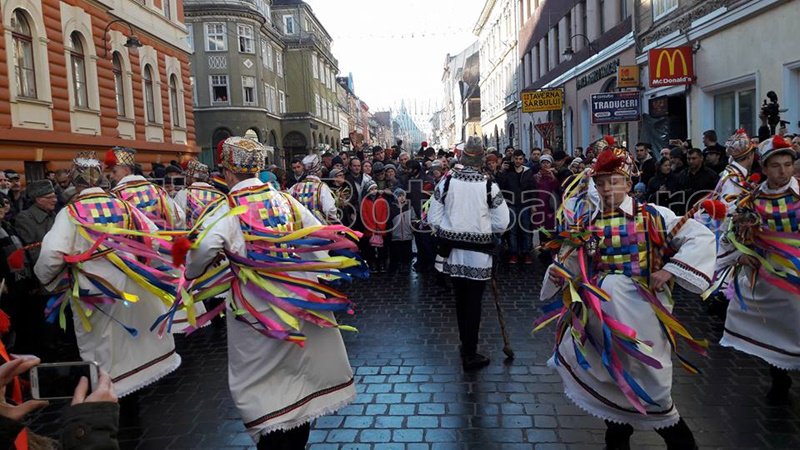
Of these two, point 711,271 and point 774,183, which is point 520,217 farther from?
point 711,271

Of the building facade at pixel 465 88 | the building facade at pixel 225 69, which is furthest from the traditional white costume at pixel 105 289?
the building facade at pixel 465 88

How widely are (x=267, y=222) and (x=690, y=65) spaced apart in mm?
13532

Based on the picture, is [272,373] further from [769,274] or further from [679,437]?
[769,274]

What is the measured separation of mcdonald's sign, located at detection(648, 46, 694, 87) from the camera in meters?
14.4

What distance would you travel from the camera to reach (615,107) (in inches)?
631

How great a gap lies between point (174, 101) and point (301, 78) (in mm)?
30839

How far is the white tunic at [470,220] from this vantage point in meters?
5.63

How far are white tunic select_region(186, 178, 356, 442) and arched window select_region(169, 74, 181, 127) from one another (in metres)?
23.0

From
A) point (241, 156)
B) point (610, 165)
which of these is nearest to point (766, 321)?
point (610, 165)

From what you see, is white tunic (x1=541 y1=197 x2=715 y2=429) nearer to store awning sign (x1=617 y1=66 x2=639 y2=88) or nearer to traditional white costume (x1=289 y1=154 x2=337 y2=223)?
traditional white costume (x1=289 y1=154 x2=337 y2=223)

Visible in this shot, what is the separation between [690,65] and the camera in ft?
47.1

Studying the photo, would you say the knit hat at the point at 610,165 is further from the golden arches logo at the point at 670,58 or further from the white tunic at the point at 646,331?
the golden arches logo at the point at 670,58

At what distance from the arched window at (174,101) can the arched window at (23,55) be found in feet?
29.4

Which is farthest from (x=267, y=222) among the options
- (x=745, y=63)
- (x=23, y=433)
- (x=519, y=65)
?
(x=519, y=65)
